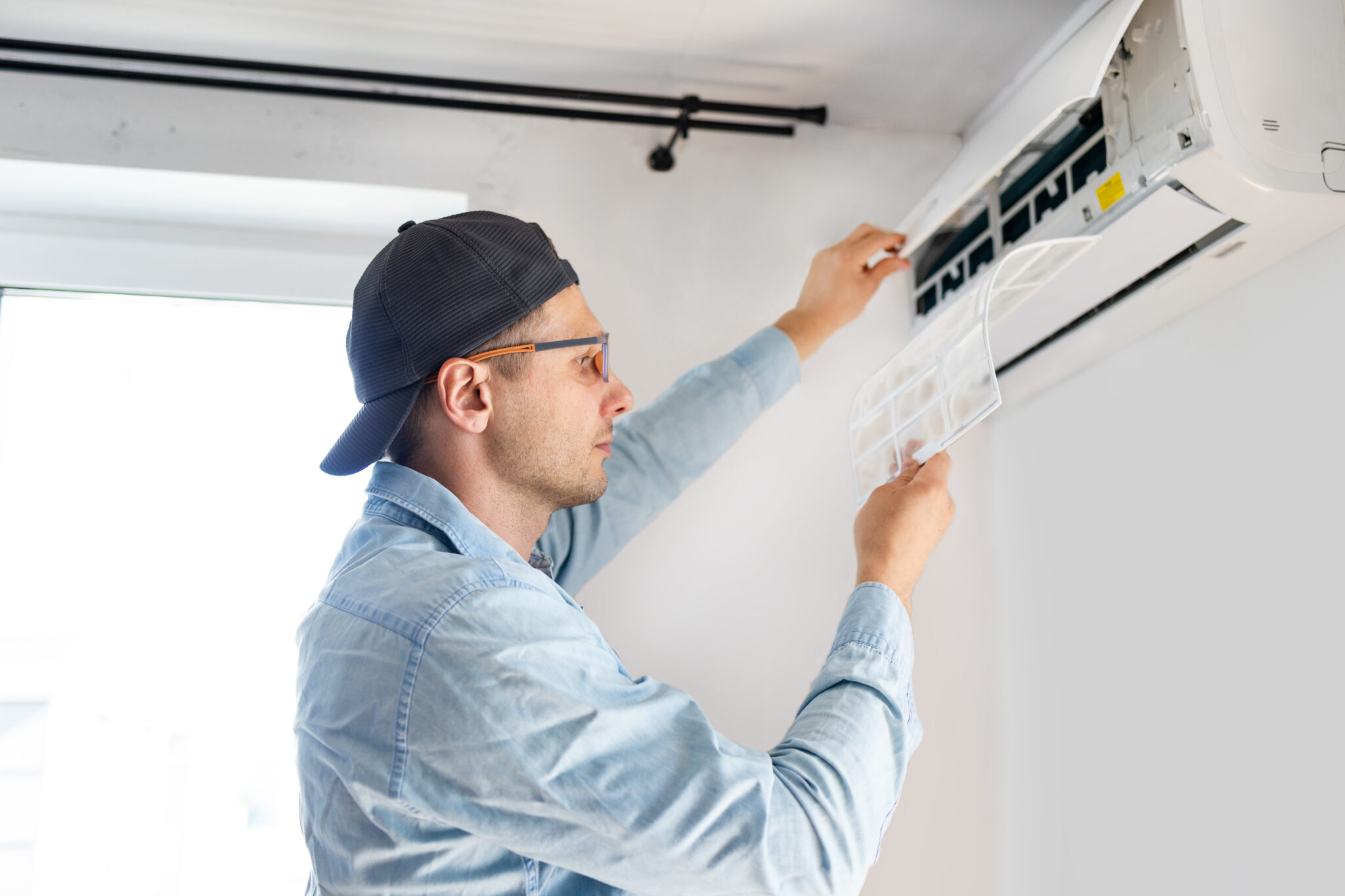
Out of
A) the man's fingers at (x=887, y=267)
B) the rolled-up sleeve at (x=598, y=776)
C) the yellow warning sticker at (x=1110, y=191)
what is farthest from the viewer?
the man's fingers at (x=887, y=267)

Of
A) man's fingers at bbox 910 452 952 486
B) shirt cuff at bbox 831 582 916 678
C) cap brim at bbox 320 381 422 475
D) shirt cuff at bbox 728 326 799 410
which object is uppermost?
shirt cuff at bbox 728 326 799 410

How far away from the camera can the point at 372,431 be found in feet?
3.56

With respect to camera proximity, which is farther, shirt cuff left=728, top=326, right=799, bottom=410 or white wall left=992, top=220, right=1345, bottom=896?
shirt cuff left=728, top=326, right=799, bottom=410

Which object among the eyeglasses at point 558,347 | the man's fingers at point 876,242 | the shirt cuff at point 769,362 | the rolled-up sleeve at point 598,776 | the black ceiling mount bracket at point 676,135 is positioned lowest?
the rolled-up sleeve at point 598,776

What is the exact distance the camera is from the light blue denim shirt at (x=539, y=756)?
0.79 m

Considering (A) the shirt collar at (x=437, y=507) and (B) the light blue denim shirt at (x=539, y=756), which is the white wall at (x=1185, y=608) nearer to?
(B) the light blue denim shirt at (x=539, y=756)

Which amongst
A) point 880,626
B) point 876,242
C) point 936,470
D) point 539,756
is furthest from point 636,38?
point 539,756

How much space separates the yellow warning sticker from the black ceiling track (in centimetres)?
62

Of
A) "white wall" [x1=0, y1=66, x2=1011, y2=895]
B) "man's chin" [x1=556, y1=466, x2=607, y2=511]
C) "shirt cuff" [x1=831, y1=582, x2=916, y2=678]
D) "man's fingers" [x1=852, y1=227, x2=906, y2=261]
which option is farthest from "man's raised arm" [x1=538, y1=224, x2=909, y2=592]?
"shirt cuff" [x1=831, y1=582, x2=916, y2=678]

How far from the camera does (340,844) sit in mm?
874

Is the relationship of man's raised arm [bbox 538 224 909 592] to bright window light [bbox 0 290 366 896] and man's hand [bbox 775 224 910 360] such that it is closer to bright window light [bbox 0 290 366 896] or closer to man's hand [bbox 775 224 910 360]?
man's hand [bbox 775 224 910 360]

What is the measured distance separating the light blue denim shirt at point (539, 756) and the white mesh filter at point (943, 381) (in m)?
0.25

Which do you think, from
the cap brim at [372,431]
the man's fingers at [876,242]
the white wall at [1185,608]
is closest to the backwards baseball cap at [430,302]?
the cap brim at [372,431]

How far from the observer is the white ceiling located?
4.42 ft
